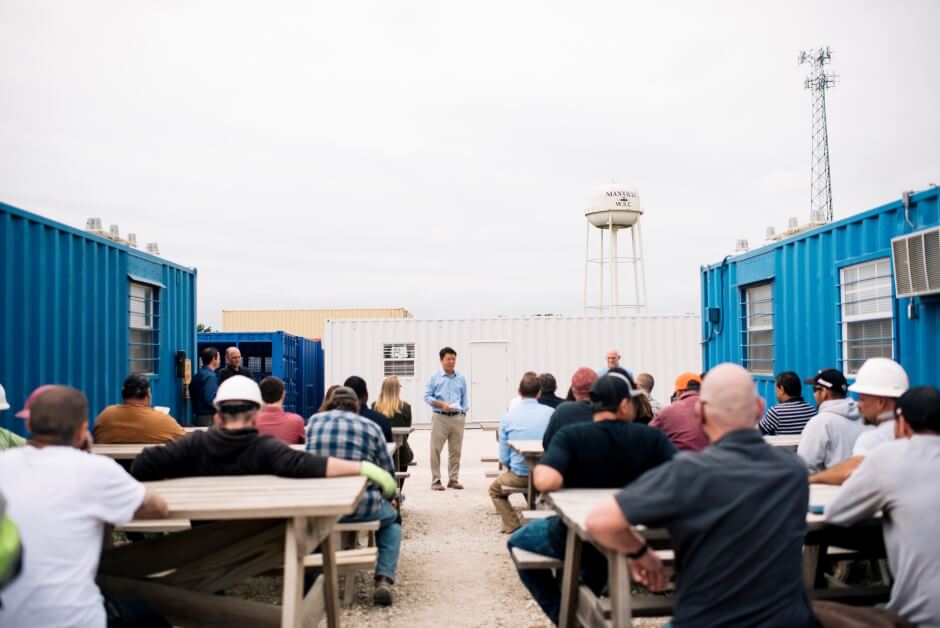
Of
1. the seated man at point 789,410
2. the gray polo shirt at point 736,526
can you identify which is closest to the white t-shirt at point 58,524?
the gray polo shirt at point 736,526

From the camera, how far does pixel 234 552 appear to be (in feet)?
12.9

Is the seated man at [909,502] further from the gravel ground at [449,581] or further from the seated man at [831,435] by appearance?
the gravel ground at [449,581]

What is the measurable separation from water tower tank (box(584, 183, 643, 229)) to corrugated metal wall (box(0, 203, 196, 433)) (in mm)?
15898

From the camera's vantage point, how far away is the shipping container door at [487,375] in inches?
724

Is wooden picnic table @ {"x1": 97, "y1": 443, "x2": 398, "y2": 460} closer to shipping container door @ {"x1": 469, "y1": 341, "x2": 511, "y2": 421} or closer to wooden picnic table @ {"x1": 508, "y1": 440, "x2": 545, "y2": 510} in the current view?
wooden picnic table @ {"x1": 508, "y1": 440, "x2": 545, "y2": 510}

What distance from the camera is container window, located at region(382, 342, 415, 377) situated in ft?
60.6

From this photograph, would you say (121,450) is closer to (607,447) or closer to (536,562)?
(536,562)

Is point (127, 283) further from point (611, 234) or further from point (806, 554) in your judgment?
point (611, 234)

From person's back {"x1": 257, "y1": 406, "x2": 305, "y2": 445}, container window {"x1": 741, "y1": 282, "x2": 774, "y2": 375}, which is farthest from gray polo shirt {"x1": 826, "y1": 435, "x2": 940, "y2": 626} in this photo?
container window {"x1": 741, "y1": 282, "x2": 774, "y2": 375}

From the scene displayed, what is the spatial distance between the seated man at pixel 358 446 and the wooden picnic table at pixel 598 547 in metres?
1.46

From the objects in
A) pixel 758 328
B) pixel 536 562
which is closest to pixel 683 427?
pixel 536 562

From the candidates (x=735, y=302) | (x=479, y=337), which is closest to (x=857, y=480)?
(x=735, y=302)

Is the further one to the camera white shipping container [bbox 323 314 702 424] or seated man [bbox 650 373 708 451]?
white shipping container [bbox 323 314 702 424]

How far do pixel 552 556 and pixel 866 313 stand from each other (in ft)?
15.2
